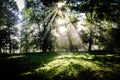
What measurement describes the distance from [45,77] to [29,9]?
3568cm

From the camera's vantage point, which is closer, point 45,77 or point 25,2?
point 45,77

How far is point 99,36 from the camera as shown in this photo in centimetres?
6356

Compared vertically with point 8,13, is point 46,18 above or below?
below

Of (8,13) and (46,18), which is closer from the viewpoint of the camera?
(8,13)

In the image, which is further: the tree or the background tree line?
the tree

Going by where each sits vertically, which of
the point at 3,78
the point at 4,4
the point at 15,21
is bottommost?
the point at 3,78

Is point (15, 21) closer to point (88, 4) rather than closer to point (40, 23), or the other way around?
point (40, 23)

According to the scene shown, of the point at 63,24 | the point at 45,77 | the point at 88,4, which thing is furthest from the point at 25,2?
the point at 45,77

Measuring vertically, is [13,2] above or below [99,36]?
above

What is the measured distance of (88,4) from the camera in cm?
2986

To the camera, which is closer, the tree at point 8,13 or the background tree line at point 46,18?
the background tree line at point 46,18

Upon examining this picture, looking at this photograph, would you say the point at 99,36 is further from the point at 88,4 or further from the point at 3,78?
the point at 3,78

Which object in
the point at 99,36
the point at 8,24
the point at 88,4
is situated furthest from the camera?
the point at 99,36

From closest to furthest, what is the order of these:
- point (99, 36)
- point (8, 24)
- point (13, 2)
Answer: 1. point (13, 2)
2. point (8, 24)
3. point (99, 36)
